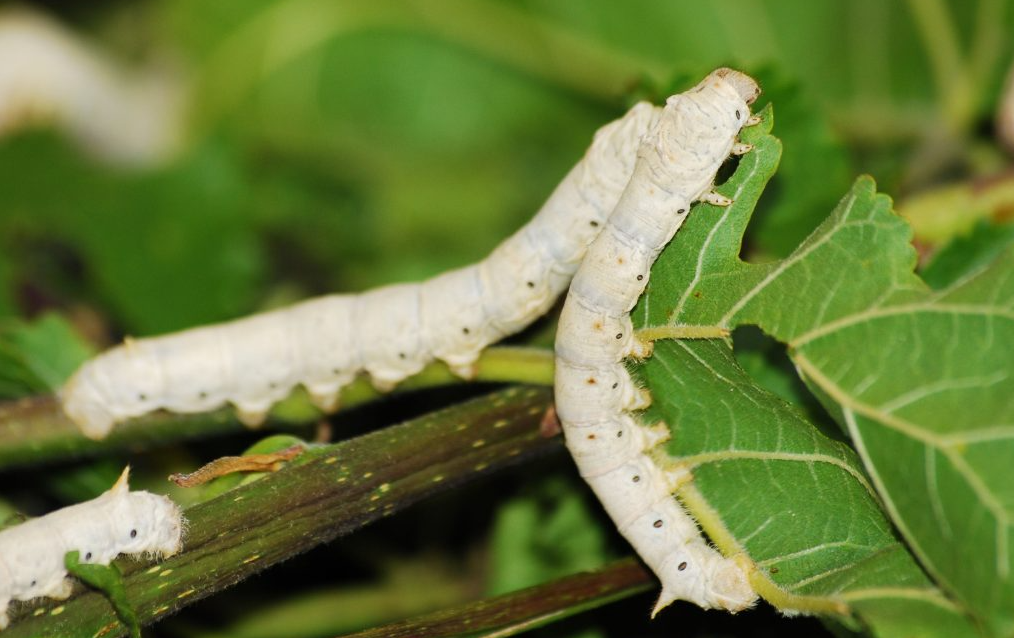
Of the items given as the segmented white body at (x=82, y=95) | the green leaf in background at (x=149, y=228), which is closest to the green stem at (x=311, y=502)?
the green leaf in background at (x=149, y=228)

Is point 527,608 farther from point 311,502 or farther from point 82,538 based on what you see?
point 82,538

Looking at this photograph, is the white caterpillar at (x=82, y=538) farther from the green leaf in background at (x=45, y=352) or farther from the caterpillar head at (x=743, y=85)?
the caterpillar head at (x=743, y=85)

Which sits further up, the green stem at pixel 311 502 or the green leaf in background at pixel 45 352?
the green leaf in background at pixel 45 352

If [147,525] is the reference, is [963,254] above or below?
below

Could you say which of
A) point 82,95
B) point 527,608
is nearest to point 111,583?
point 527,608

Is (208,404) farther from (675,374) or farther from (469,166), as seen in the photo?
(469,166)

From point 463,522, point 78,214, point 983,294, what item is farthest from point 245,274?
point 983,294
